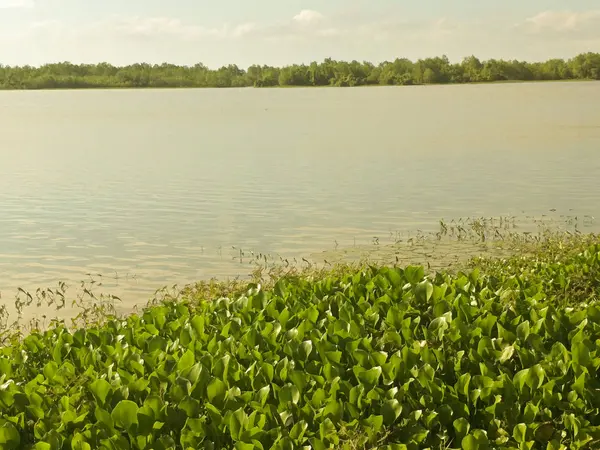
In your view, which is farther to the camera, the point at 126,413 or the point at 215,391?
the point at 215,391

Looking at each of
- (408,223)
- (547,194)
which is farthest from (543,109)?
(408,223)

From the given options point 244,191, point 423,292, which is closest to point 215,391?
point 423,292

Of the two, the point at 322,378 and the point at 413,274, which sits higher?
the point at 413,274

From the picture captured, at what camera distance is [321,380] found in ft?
16.5

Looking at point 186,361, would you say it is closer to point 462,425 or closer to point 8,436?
point 8,436

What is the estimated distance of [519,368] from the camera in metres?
5.51

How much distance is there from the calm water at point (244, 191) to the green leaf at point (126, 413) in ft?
22.9

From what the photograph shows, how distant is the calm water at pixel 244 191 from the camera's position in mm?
14008

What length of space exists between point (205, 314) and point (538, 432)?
2974 millimetres

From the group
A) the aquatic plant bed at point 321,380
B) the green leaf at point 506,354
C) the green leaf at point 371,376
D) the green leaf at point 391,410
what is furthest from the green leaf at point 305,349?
the green leaf at point 506,354

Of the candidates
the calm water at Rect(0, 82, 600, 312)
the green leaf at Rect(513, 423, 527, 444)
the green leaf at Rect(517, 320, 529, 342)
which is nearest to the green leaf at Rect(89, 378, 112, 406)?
the green leaf at Rect(513, 423, 527, 444)

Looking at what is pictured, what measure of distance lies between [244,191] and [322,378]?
15746 mm

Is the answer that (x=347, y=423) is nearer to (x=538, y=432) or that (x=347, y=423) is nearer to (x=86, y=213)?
(x=538, y=432)

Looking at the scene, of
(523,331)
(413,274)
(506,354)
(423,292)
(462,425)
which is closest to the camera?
(462,425)
